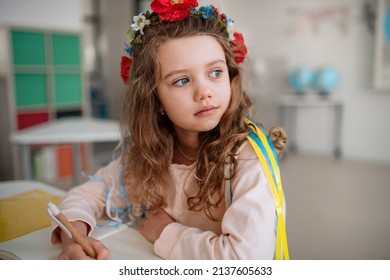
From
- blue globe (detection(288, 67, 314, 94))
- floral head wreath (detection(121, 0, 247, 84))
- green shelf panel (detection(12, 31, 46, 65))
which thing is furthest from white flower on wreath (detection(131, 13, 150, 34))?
blue globe (detection(288, 67, 314, 94))

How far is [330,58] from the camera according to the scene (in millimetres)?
3080

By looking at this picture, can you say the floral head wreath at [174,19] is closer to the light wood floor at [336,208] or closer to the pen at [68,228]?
the pen at [68,228]

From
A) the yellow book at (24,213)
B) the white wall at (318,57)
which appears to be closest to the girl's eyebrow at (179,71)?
the yellow book at (24,213)

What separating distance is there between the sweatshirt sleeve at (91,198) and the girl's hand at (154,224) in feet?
0.28

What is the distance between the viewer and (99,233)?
1.86ft

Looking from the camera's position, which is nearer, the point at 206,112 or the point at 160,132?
the point at 206,112

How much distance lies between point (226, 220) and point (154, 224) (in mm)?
148

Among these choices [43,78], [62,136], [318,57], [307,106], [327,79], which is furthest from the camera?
[307,106]

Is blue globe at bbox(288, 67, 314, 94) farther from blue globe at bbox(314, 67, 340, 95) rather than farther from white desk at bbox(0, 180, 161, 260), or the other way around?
white desk at bbox(0, 180, 161, 260)

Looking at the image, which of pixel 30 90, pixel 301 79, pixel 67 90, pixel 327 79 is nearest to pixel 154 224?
pixel 30 90

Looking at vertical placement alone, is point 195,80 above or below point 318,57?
below

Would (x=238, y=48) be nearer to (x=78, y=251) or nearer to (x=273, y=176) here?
(x=273, y=176)
